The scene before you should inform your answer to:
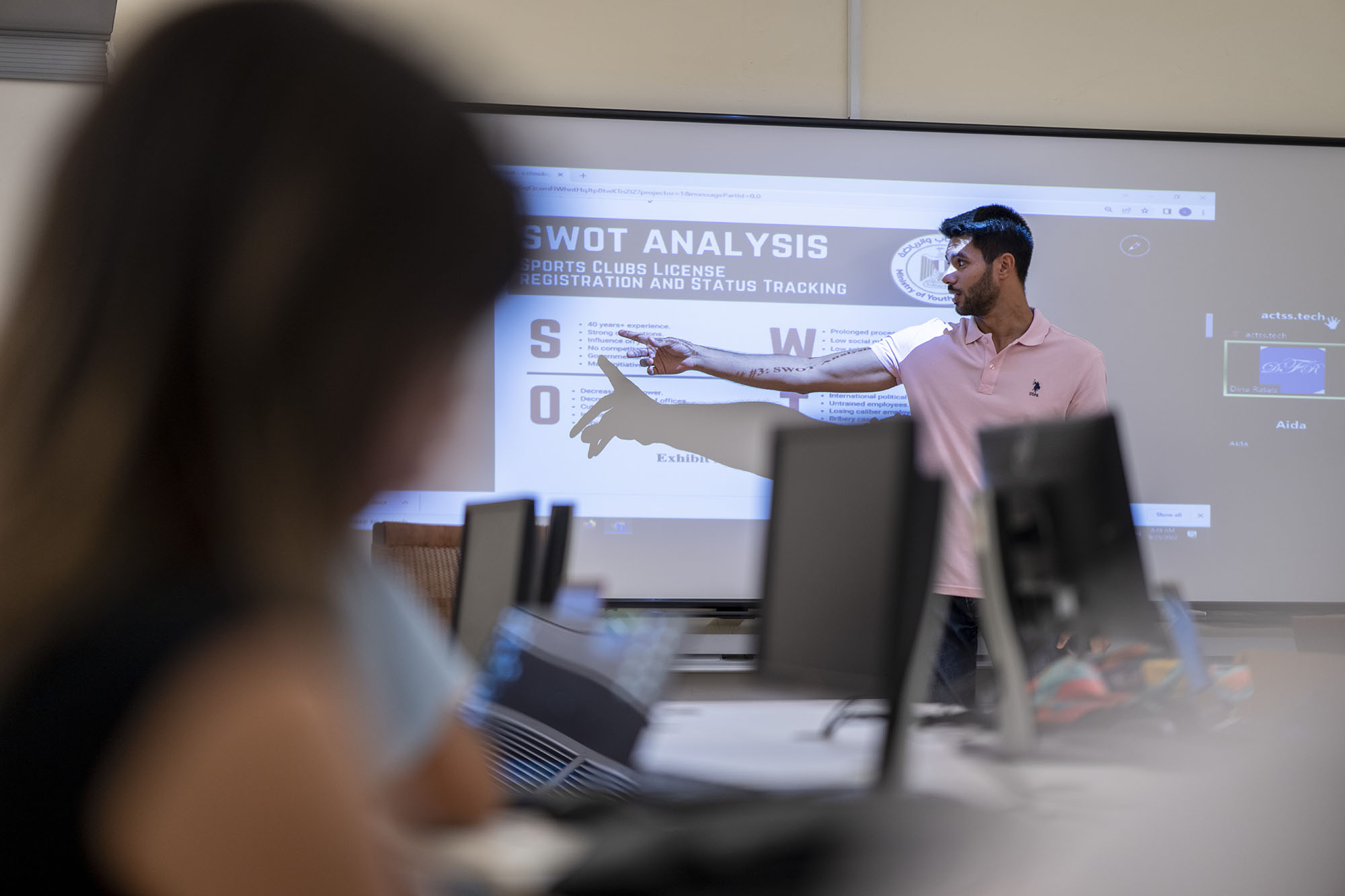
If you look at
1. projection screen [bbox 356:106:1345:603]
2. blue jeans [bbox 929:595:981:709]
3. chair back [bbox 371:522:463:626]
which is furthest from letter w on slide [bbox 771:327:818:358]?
chair back [bbox 371:522:463:626]

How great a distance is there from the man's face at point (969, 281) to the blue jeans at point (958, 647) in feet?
2.99

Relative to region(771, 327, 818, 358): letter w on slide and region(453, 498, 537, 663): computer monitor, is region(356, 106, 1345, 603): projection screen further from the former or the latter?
region(453, 498, 537, 663): computer monitor

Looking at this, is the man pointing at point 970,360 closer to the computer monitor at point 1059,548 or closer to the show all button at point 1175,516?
the show all button at point 1175,516

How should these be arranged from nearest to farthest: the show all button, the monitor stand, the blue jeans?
the monitor stand → the blue jeans → the show all button

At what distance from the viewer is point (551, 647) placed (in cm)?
105

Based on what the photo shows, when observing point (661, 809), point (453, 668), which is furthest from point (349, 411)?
point (661, 809)

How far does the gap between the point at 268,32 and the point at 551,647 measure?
722 millimetres

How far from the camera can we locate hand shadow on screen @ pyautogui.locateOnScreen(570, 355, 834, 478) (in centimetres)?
299

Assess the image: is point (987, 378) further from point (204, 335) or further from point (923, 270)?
point (204, 335)

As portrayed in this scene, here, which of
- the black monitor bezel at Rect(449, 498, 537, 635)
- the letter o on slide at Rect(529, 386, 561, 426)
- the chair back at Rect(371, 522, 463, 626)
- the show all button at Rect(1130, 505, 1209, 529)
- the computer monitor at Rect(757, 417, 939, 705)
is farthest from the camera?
the show all button at Rect(1130, 505, 1209, 529)

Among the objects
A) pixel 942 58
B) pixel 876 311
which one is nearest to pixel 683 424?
pixel 876 311

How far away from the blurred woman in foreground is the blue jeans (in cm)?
200

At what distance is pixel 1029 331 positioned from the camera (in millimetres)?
3025

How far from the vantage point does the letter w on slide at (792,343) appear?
9.95 ft
